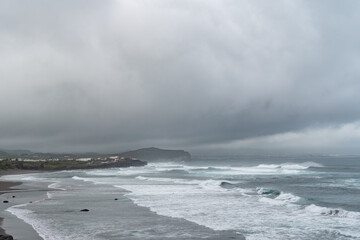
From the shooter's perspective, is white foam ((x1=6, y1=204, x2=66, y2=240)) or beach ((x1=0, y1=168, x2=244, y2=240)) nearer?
white foam ((x1=6, y1=204, x2=66, y2=240))

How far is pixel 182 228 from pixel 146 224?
2404 millimetres

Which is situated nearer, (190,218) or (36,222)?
(36,222)

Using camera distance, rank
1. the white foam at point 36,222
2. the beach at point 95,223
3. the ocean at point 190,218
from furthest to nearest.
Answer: the ocean at point 190,218
the beach at point 95,223
the white foam at point 36,222

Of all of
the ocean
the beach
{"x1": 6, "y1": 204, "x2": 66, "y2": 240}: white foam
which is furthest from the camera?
the ocean

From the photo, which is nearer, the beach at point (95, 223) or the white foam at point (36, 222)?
the white foam at point (36, 222)

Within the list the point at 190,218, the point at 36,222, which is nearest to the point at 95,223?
the point at 36,222

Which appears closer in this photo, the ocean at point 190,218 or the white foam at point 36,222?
the white foam at point 36,222

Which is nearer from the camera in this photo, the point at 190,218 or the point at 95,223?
the point at 95,223

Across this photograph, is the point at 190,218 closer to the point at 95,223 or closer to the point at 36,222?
the point at 95,223

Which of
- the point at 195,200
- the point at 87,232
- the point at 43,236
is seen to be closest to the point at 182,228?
the point at 87,232

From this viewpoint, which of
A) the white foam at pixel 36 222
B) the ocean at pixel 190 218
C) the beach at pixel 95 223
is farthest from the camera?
the ocean at pixel 190 218

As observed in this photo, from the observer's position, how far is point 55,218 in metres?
23.7

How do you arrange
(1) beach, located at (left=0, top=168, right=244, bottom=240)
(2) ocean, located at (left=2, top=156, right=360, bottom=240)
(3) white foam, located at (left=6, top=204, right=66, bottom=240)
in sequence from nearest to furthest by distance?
(3) white foam, located at (left=6, top=204, right=66, bottom=240), (1) beach, located at (left=0, top=168, right=244, bottom=240), (2) ocean, located at (left=2, top=156, right=360, bottom=240)

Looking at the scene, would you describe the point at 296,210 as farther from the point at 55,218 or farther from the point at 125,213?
the point at 55,218
